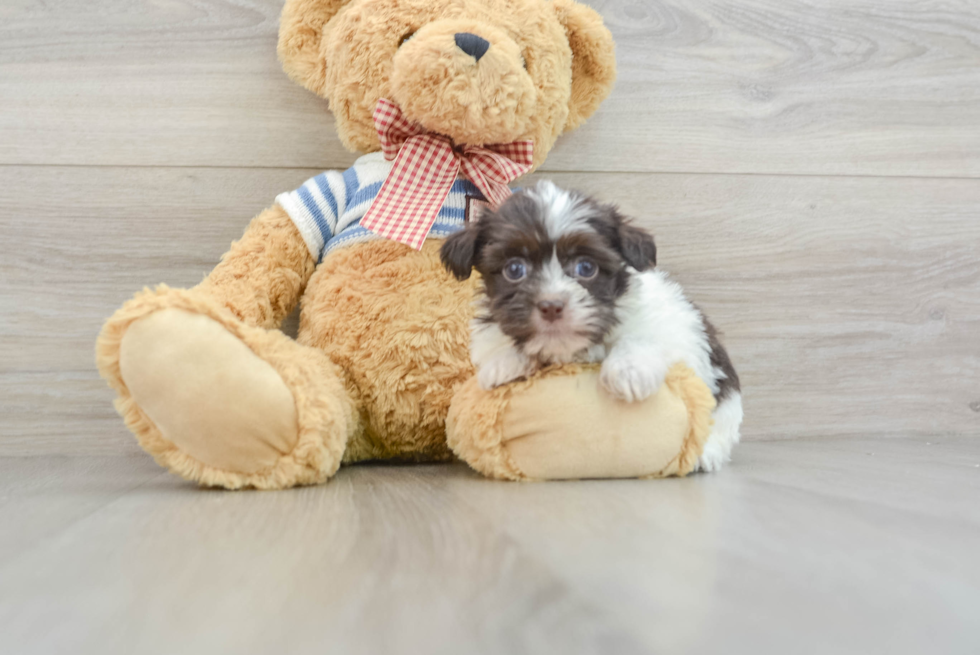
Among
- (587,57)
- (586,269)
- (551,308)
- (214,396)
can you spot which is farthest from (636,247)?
(214,396)

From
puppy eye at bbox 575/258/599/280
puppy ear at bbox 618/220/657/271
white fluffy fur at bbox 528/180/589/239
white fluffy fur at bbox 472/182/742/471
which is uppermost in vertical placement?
white fluffy fur at bbox 528/180/589/239

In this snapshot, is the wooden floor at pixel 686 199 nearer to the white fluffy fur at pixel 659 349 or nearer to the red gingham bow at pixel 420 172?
the white fluffy fur at pixel 659 349

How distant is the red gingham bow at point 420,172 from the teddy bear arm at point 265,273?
0.21 meters

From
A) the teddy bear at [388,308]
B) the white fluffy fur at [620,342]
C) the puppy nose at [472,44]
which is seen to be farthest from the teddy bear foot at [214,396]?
the puppy nose at [472,44]

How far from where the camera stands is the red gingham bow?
1314 mm

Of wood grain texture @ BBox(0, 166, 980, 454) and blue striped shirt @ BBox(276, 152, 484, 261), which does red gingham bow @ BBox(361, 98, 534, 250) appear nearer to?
blue striped shirt @ BBox(276, 152, 484, 261)

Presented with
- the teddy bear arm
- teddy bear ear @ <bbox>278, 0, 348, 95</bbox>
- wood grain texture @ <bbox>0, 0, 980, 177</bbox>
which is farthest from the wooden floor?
the teddy bear arm

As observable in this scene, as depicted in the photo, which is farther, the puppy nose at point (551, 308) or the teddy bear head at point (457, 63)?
the teddy bear head at point (457, 63)

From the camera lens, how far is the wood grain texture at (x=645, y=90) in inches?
63.1

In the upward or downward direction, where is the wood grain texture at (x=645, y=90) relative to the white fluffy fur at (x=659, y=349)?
upward

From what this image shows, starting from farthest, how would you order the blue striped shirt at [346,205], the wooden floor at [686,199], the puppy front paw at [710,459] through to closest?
the wooden floor at [686,199] → the blue striped shirt at [346,205] → the puppy front paw at [710,459]

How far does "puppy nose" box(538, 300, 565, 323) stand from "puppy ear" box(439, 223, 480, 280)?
0.57 ft

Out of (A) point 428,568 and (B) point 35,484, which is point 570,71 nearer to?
(A) point 428,568

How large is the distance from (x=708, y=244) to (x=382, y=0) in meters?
0.94
